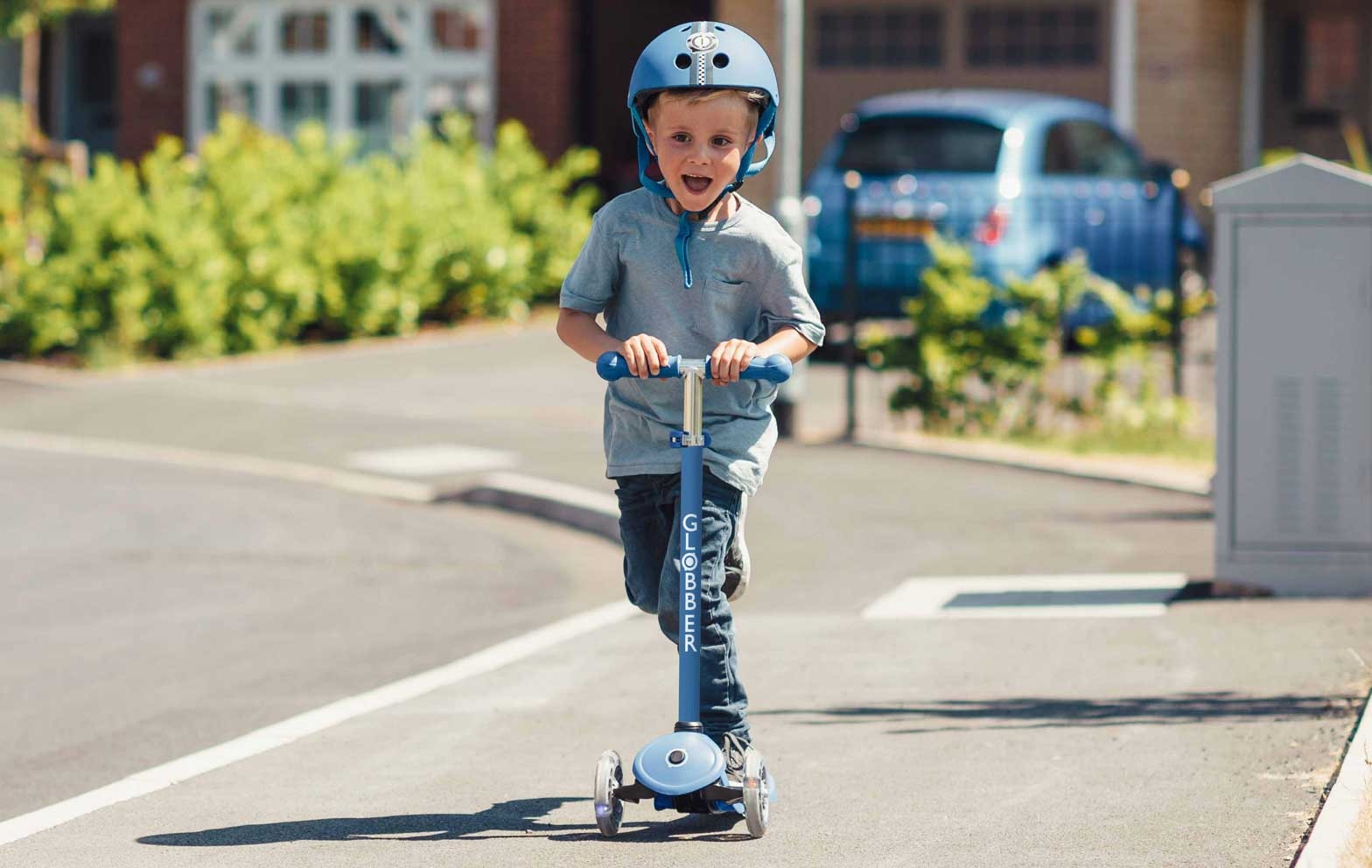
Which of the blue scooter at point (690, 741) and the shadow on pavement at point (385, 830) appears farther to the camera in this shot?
the shadow on pavement at point (385, 830)

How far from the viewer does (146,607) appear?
883 cm

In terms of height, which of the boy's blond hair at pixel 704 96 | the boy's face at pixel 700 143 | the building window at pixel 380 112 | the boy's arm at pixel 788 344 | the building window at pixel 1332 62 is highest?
the building window at pixel 1332 62

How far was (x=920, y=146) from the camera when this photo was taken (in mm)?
16969

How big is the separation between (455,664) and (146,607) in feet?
6.14

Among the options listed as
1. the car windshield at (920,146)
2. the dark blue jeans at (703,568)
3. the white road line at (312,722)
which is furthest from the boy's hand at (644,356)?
the car windshield at (920,146)

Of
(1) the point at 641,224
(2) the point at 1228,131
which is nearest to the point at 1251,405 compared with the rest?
(1) the point at 641,224

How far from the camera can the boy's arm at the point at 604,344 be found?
4.66 m

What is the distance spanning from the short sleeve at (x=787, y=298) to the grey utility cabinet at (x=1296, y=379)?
3.43 m

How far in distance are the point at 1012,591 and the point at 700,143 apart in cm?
425

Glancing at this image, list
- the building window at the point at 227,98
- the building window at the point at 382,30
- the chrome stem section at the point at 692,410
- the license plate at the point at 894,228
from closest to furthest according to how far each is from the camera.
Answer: the chrome stem section at the point at 692,410, the license plate at the point at 894,228, the building window at the point at 382,30, the building window at the point at 227,98

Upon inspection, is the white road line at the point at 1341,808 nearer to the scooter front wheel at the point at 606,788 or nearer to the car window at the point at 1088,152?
the scooter front wheel at the point at 606,788

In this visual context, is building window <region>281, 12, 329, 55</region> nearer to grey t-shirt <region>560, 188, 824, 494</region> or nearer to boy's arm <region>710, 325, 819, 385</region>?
grey t-shirt <region>560, 188, 824, 494</region>

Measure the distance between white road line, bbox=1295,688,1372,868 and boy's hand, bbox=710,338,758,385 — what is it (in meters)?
1.51

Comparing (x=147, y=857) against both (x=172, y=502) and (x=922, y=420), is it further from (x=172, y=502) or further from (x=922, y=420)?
(x=922, y=420)
